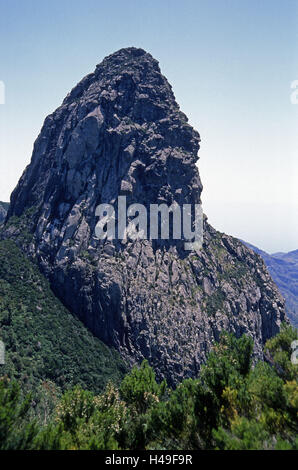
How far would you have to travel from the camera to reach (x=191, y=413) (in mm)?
33875

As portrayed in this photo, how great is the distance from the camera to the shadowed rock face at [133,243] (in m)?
136

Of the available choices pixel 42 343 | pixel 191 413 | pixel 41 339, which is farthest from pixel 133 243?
pixel 191 413

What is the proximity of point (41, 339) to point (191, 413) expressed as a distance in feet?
304

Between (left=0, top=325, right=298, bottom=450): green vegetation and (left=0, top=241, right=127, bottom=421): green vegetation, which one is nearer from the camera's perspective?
(left=0, top=325, right=298, bottom=450): green vegetation

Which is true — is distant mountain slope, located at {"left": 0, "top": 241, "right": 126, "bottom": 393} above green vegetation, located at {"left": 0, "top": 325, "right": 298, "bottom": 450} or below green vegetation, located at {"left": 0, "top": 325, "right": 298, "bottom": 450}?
below

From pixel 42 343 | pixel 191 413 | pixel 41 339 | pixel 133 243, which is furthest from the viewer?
pixel 133 243

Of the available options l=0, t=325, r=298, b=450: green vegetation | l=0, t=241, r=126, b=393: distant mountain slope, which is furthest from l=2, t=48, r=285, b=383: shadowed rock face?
l=0, t=325, r=298, b=450: green vegetation

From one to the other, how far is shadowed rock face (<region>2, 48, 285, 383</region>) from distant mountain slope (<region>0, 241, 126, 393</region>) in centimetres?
791

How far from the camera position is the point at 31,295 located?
420 ft

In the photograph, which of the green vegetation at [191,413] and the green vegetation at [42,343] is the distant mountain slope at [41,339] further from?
the green vegetation at [191,413]

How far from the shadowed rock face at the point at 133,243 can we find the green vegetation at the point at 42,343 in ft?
27.1

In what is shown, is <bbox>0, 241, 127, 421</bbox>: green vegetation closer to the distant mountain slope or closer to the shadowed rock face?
the distant mountain slope

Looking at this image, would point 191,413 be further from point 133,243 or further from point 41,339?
point 133,243

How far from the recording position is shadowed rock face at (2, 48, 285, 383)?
445 feet
